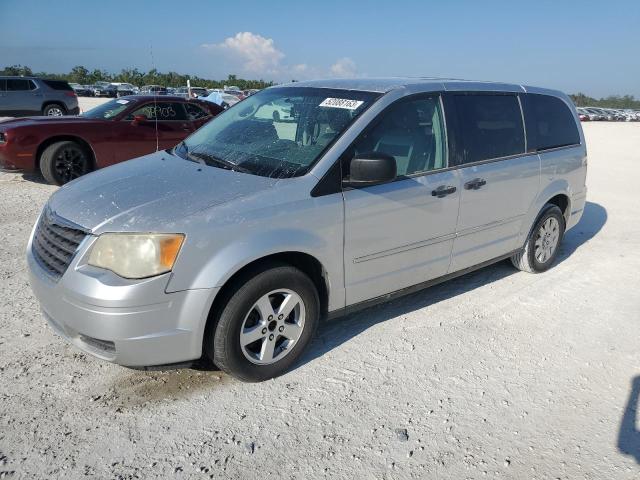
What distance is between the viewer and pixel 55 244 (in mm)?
2916

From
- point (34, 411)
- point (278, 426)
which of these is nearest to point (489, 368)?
point (278, 426)

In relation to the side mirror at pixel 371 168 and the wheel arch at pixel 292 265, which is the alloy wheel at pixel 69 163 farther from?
the side mirror at pixel 371 168

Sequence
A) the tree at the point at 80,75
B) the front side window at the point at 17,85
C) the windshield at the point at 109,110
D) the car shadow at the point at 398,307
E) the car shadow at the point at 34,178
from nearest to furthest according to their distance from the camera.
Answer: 1. the car shadow at the point at 398,307
2. the windshield at the point at 109,110
3. the car shadow at the point at 34,178
4. the front side window at the point at 17,85
5. the tree at the point at 80,75

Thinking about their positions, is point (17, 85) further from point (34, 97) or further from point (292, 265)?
point (292, 265)

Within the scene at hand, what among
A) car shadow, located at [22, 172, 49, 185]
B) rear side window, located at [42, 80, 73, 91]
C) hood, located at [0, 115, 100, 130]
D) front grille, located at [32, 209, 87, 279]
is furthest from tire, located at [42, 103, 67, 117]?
front grille, located at [32, 209, 87, 279]

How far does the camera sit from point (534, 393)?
3154 mm

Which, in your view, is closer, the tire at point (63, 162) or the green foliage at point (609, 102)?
the tire at point (63, 162)

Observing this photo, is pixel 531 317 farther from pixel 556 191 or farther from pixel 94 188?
pixel 94 188

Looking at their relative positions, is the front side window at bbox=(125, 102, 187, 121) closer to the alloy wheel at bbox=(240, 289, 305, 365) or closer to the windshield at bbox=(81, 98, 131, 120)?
the windshield at bbox=(81, 98, 131, 120)

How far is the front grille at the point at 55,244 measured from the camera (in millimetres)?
2779

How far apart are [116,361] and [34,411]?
53 centimetres

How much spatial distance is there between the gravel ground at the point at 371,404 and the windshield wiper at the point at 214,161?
1309 mm

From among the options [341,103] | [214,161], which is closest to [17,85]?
[214,161]

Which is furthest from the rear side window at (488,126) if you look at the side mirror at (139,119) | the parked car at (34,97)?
the parked car at (34,97)
